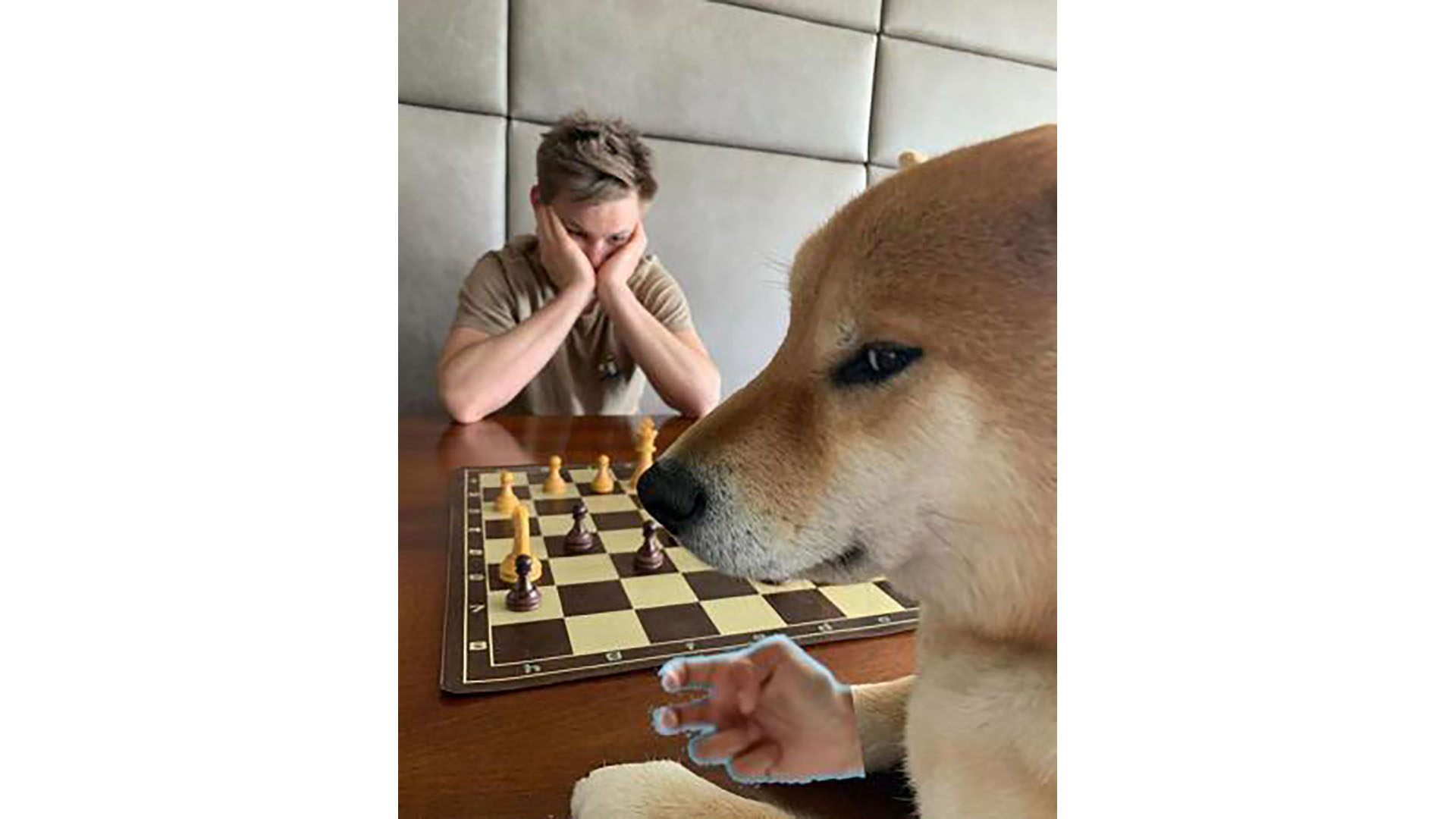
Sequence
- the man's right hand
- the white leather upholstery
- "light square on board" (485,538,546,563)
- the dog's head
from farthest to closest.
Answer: the man's right hand
"light square on board" (485,538,546,563)
the white leather upholstery
the dog's head

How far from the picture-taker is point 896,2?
0.37m

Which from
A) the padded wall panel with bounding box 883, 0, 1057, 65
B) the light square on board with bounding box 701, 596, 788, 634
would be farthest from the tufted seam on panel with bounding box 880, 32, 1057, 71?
the light square on board with bounding box 701, 596, 788, 634

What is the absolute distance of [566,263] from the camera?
54cm

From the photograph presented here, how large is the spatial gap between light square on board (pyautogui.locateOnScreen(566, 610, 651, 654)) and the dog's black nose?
145 mm

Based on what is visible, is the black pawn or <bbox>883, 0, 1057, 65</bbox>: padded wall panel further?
the black pawn

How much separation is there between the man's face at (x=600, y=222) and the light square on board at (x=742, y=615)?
22 centimetres

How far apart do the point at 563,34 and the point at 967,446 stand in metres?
0.33

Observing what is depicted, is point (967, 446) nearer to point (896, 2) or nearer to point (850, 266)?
point (850, 266)

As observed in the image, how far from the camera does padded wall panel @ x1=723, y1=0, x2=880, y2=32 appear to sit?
0.39m

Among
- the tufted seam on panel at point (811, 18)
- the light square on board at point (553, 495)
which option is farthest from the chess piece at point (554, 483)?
the tufted seam on panel at point (811, 18)

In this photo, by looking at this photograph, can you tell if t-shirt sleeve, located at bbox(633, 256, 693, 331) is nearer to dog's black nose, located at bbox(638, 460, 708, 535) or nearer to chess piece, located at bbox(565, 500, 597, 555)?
chess piece, located at bbox(565, 500, 597, 555)

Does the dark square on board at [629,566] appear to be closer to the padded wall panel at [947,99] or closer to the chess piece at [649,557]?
the chess piece at [649,557]

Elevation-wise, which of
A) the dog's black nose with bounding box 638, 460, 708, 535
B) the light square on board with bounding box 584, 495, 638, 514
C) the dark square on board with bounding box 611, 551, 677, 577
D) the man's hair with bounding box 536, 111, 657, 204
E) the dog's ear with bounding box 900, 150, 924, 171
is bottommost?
the dark square on board with bounding box 611, 551, 677, 577
